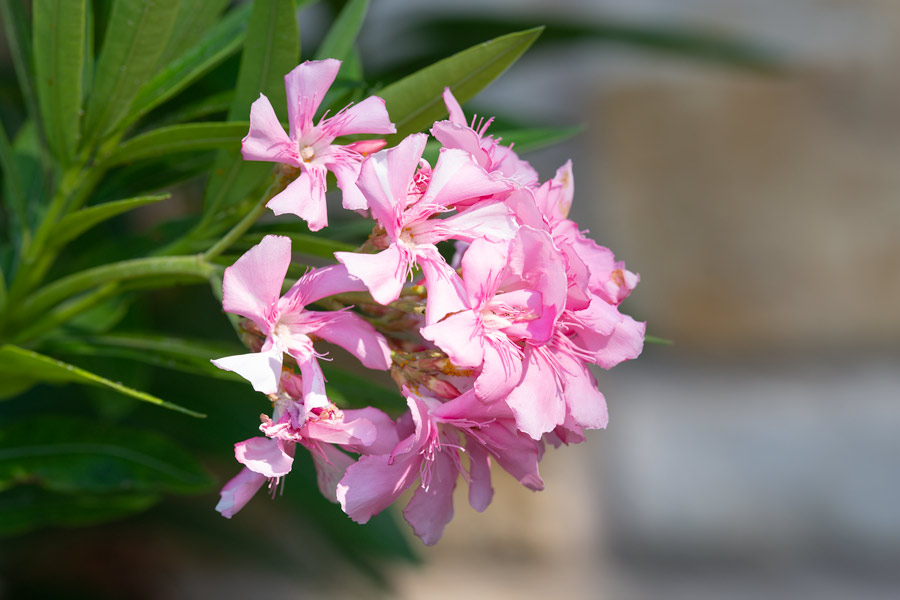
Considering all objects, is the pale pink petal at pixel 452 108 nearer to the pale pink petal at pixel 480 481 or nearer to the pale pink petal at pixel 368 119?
the pale pink petal at pixel 368 119

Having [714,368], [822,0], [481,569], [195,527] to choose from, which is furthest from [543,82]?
[195,527]

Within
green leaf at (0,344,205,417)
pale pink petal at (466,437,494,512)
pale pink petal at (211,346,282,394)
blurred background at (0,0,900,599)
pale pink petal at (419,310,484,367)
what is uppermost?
pale pink petal at (419,310,484,367)

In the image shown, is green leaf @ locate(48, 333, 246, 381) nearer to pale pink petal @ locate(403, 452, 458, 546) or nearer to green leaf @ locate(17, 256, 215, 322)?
green leaf @ locate(17, 256, 215, 322)

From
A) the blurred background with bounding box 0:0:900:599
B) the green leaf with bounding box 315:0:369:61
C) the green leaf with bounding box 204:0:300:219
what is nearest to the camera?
the green leaf with bounding box 204:0:300:219

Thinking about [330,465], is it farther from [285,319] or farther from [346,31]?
[346,31]

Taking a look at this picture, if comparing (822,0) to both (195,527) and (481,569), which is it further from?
(195,527)

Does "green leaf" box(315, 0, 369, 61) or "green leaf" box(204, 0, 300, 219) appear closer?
"green leaf" box(204, 0, 300, 219)

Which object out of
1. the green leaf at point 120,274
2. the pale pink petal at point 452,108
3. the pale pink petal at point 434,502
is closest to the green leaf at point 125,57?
the green leaf at point 120,274

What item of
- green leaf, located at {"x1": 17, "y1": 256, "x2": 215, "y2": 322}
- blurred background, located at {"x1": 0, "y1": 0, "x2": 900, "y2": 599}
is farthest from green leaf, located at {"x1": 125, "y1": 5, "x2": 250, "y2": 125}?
blurred background, located at {"x1": 0, "y1": 0, "x2": 900, "y2": 599}
